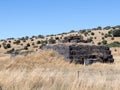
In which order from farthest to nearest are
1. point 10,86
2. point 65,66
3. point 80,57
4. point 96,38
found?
point 96,38 < point 80,57 < point 65,66 < point 10,86

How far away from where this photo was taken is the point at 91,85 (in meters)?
12.5

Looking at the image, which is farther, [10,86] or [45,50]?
[45,50]

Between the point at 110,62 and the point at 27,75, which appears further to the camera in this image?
the point at 110,62

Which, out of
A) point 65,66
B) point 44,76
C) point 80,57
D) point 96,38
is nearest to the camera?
point 44,76

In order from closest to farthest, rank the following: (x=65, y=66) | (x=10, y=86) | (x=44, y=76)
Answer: (x=10, y=86) → (x=44, y=76) → (x=65, y=66)

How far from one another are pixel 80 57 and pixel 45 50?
300 cm

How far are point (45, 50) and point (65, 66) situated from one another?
167 inches

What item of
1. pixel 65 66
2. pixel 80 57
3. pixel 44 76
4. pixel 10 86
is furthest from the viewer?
pixel 80 57

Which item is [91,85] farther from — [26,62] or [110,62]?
[110,62]

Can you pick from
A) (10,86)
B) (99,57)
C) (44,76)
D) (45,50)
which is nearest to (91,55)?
(99,57)

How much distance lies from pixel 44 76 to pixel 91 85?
7.55 ft

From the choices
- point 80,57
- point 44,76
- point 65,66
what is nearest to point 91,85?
point 44,76

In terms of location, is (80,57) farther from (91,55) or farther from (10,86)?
(10,86)

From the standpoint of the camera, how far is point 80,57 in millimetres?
30250
